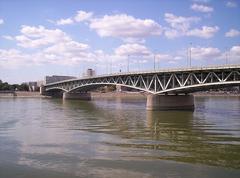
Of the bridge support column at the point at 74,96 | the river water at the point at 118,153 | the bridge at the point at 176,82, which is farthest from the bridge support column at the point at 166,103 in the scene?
the bridge support column at the point at 74,96

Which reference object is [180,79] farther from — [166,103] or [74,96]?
[74,96]

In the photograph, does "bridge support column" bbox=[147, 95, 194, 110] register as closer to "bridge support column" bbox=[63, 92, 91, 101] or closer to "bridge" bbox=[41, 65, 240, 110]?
"bridge" bbox=[41, 65, 240, 110]

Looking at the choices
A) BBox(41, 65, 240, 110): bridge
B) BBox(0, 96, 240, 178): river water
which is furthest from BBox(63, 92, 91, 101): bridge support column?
BBox(0, 96, 240, 178): river water

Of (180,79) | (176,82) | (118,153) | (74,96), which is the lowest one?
(118,153)

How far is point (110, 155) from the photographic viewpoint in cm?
2223

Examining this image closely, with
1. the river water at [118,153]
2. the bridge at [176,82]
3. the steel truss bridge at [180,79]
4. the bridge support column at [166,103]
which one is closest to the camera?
the river water at [118,153]

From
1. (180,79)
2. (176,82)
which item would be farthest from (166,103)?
(180,79)

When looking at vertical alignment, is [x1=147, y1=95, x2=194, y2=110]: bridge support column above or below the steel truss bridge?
below

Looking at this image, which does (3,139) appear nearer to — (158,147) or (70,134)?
(70,134)

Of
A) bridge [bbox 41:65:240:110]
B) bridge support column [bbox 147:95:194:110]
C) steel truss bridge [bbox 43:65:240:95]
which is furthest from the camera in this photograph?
bridge support column [bbox 147:95:194:110]

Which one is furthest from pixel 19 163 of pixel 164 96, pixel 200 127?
pixel 164 96

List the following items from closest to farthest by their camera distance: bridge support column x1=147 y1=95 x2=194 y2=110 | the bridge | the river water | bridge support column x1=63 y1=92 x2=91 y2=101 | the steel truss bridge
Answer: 1. the river water
2. the steel truss bridge
3. the bridge
4. bridge support column x1=147 y1=95 x2=194 y2=110
5. bridge support column x1=63 y1=92 x2=91 y2=101

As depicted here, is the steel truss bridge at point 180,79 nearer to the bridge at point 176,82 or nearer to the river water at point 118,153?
the bridge at point 176,82

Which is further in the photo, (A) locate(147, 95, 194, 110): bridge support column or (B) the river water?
(A) locate(147, 95, 194, 110): bridge support column
